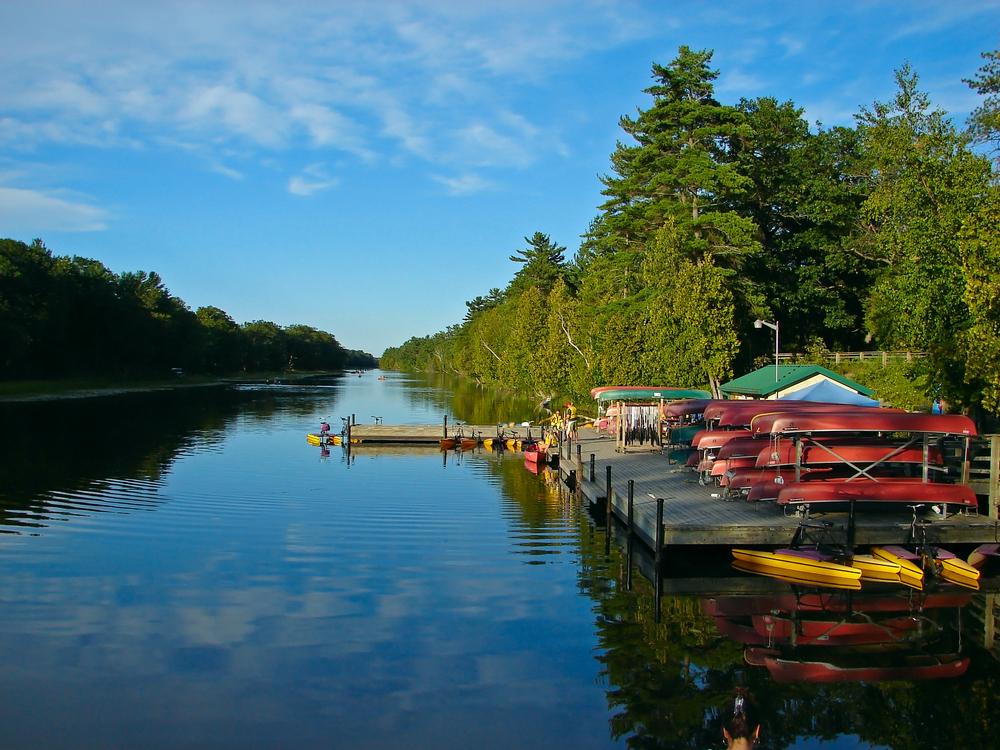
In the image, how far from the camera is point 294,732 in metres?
9.12

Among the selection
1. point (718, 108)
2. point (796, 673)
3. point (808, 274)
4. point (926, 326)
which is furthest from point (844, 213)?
point (796, 673)

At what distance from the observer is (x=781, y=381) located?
28484 mm

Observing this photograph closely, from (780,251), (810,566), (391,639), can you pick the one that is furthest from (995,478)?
(780,251)

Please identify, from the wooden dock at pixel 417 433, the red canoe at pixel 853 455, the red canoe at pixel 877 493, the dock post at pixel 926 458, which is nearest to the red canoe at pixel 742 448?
the red canoe at pixel 853 455

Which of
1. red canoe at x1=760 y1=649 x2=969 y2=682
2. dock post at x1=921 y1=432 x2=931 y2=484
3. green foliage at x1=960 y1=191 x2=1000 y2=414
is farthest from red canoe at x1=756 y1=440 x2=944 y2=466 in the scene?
red canoe at x1=760 y1=649 x2=969 y2=682

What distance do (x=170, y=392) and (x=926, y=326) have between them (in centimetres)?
8101

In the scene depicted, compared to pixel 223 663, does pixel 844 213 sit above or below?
above

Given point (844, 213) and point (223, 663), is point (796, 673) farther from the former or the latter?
point (844, 213)

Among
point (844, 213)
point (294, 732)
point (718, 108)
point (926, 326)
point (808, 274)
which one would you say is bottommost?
point (294, 732)

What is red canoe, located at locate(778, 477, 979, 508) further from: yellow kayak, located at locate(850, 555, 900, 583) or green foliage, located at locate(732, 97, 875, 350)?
green foliage, located at locate(732, 97, 875, 350)

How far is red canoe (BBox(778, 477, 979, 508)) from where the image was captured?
609 inches

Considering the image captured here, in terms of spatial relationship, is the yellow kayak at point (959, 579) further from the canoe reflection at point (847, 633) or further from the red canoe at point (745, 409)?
the red canoe at point (745, 409)

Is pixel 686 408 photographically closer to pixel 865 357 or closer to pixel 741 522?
pixel 741 522

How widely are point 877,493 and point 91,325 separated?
96.3 meters
